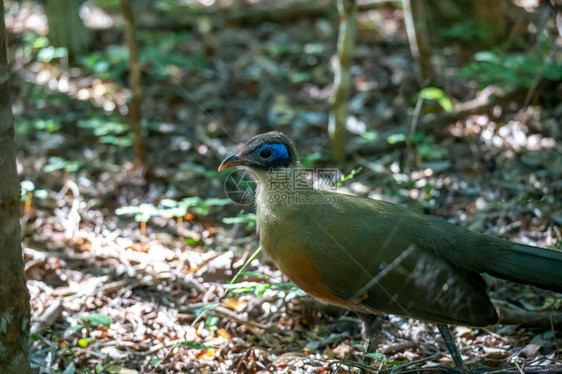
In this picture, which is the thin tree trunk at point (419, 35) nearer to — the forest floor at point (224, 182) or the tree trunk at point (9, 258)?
the forest floor at point (224, 182)

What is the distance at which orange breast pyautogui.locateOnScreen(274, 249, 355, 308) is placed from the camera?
375 centimetres

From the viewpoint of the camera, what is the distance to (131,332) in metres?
4.55

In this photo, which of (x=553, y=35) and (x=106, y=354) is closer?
(x=106, y=354)

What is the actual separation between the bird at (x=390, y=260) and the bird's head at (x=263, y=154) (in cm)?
28

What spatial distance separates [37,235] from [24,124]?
2.73 metres

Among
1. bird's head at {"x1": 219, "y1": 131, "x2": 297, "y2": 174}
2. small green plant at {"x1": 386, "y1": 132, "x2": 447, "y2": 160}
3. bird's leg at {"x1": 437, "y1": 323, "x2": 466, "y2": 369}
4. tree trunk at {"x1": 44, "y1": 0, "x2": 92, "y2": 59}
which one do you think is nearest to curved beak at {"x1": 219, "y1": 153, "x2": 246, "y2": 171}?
bird's head at {"x1": 219, "y1": 131, "x2": 297, "y2": 174}

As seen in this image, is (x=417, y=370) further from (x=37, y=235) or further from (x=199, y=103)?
(x=199, y=103)

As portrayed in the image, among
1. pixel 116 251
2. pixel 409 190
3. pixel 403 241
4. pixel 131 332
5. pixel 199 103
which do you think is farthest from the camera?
pixel 199 103

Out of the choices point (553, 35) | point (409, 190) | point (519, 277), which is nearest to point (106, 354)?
point (519, 277)

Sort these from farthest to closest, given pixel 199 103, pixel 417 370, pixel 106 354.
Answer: pixel 199 103
pixel 106 354
pixel 417 370

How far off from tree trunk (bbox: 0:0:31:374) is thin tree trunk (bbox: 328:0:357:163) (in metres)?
3.75

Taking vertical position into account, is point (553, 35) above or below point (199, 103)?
above

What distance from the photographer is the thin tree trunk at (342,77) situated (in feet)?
19.8

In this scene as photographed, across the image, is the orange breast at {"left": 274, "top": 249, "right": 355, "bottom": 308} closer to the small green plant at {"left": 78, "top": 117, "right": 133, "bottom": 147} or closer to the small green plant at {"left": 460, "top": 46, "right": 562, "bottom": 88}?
the small green plant at {"left": 460, "top": 46, "right": 562, "bottom": 88}
